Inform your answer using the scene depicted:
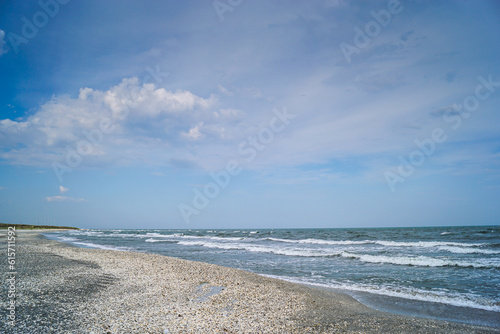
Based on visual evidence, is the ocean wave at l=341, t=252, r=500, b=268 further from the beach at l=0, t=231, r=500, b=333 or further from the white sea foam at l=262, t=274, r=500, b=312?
the beach at l=0, t=231, r=500, b=333

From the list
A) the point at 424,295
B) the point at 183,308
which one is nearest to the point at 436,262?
the point at 424,295

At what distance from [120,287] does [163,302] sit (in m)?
2.55

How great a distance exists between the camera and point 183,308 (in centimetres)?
690

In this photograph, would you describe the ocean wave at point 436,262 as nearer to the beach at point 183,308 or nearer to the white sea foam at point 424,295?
the white sea foam at point 424,295

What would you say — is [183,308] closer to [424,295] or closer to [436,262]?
[424,295]

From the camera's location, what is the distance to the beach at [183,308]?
5672 mm

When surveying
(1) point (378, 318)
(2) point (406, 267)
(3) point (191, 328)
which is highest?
(3) point (191, 328)

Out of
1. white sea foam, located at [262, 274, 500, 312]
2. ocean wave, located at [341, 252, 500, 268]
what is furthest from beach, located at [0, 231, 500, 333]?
ocean wave, located at [341, 252, 500, 268]

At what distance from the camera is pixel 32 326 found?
5.27m

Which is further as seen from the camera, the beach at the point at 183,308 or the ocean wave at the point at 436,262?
the ocean wave at the point at 436,262

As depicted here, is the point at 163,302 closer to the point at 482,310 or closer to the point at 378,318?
the point at 378,318

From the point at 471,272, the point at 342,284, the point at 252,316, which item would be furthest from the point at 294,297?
the point at 471,272

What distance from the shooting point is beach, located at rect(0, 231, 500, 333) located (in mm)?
5672

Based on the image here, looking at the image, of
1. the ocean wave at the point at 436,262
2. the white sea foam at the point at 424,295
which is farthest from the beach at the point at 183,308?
the ocean wave at the point at 436,262
